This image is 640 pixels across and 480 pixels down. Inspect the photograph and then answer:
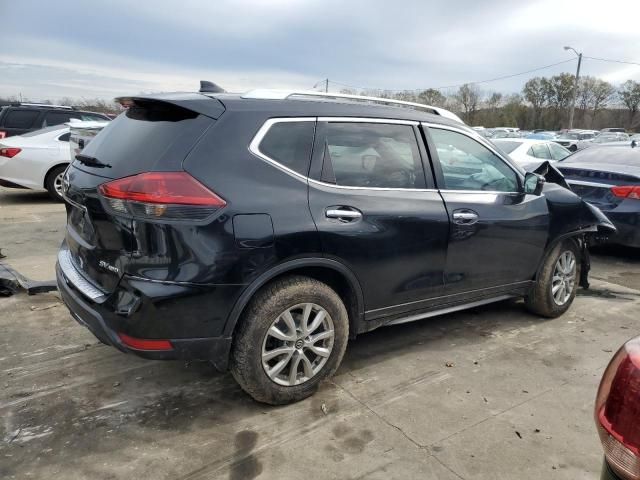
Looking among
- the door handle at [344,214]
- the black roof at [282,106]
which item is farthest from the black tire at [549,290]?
the door handle at [344,214]

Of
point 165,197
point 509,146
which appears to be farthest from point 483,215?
point 509,146

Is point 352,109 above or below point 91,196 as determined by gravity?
above

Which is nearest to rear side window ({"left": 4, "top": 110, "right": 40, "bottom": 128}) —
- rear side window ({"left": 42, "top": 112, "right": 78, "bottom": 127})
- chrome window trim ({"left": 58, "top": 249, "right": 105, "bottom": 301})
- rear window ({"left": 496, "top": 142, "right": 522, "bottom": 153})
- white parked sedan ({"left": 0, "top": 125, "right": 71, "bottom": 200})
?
rear side window ({"left": 42, "top": 112, "right": 78, "bottom": 127})

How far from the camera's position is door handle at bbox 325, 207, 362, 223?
9.77 ft

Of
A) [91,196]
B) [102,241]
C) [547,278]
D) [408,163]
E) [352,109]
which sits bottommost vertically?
[547,278]

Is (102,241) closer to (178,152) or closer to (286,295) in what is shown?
(178,152)

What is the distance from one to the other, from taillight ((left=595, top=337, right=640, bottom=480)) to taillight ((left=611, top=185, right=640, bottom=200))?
5767 mm

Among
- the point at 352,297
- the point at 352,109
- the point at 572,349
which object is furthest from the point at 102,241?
the point at 572,349

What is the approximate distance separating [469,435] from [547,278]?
81.1 inches

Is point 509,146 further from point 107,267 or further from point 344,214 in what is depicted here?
point 107,267

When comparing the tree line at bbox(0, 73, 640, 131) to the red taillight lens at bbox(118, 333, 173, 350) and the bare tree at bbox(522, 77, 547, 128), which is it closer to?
the bare tree at bbox(522, 77, 547, 128)

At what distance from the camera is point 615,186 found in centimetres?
650

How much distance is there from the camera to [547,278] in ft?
14.4

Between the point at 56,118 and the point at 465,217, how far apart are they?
35.9 feet
